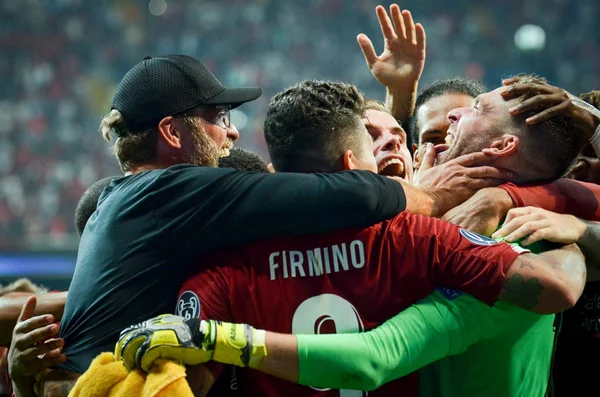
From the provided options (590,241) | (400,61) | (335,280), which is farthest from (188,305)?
(400,61)

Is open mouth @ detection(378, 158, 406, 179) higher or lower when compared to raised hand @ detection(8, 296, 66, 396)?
higher

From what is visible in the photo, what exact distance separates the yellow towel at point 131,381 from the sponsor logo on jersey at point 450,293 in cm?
81

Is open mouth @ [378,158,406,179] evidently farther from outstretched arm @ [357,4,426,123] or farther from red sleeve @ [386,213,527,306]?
red sleeve @ [386,213,527,306]

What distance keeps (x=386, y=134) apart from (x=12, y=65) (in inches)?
592

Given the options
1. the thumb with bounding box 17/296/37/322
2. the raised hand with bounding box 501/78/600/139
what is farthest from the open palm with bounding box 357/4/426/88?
the thumb with bounding box 17/296/37/322

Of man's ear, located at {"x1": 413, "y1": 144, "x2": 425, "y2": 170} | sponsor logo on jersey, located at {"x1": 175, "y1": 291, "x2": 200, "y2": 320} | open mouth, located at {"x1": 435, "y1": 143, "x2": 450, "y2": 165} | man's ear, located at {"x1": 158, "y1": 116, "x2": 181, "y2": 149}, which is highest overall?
man's ear, located at {"x1": 158, "y1": 116, "x2": 181, "y2": 149}

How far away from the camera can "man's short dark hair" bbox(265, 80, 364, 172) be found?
8.46 ft

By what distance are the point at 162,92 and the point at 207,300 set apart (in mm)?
953

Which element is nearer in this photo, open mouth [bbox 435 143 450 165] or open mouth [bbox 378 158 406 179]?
open mouth [bbox 435 143 450 165]

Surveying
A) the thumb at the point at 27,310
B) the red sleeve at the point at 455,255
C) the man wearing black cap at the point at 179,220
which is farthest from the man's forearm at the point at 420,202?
the thumb at the point at 27,310

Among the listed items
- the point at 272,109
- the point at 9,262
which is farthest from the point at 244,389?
the point at 9,262

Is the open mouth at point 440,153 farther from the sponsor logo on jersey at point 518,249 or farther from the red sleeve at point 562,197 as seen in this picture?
the sponsor logo on jersey at point 518,249

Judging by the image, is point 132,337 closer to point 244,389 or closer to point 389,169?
point 244,389

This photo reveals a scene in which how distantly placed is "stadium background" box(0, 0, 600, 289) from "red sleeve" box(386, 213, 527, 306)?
12.6m
